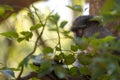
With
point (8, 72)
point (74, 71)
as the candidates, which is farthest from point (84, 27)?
point (8, 72)

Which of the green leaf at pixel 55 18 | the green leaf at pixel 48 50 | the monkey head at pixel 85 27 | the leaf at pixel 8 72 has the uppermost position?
the green leaf at pixel 55 18

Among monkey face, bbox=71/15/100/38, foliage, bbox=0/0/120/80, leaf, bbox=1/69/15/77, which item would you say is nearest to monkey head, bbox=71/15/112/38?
monkey face, bbox=71/15/100/38

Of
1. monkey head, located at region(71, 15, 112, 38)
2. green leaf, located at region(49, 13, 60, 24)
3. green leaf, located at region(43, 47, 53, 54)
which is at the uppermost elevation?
green leaf, located at region(49, 13, 60, 24)

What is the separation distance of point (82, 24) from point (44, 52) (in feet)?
2.65

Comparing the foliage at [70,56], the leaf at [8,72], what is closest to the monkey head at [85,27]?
the foliage at [70,56]

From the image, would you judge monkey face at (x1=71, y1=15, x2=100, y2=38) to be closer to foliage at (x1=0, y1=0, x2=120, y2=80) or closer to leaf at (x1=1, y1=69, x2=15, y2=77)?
foliage at (x1=0, y1=0, x2=120, y2=80)

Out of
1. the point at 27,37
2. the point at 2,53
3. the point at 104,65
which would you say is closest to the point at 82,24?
the point at 27,37

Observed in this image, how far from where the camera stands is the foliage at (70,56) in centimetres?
78

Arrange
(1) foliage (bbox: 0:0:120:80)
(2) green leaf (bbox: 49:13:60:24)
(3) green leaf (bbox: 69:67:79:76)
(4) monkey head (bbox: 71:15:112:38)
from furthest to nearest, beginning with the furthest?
(4) monkey head (bbox: 71:15:112:38) → (3) green leaf (bbox: 69:67:79:76) → (2) green leaf (bbox: 49:13:60:24) → (1) foliage (bbox: 0:0:120:80)

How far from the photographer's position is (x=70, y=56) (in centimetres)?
120

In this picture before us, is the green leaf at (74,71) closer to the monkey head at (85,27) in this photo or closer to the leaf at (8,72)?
the leaf at (8,72)

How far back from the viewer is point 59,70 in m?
0.93

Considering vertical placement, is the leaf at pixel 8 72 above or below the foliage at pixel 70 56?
below

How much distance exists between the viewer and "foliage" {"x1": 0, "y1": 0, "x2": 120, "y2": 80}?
0.78 metres
